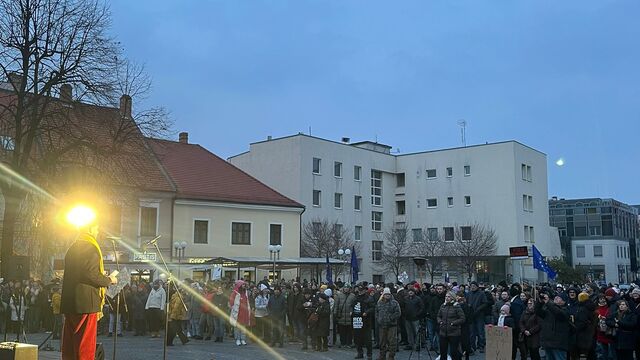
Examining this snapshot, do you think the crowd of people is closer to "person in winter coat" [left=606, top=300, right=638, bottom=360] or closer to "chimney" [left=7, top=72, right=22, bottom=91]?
"person in winter coat" [left=606, top=300, right=638, bottom=360]

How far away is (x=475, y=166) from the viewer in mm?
66188

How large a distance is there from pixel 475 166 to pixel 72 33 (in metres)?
48.0

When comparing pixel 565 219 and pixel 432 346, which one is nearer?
pixel 432 346

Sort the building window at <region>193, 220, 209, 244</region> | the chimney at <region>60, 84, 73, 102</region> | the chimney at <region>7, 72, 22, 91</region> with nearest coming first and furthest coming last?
the chimney at <region>7, 72, 22, 91</region>
the chimney at <region>60, 84, 73, 102</region>
the building window at <region>193, 220, 209, 244</region>

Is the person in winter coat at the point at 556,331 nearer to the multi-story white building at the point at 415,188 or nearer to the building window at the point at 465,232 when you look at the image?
the multi-story white building at the point at 415,188

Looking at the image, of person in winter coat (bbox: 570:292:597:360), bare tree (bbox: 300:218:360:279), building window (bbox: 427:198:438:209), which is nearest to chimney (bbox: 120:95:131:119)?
person in winter coat (bbox: 570:292:597:360)

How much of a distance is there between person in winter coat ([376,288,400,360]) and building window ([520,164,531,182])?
2049 inches

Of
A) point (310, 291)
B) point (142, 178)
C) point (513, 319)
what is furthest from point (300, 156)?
point (513, 319)

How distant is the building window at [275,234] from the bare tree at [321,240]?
9892 mm

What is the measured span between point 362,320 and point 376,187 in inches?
2018

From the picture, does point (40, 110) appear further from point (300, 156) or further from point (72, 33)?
point (300, 156)

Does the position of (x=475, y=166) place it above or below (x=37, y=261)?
above

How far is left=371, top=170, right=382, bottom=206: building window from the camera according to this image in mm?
68625

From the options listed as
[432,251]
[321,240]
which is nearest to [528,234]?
[432,251]
